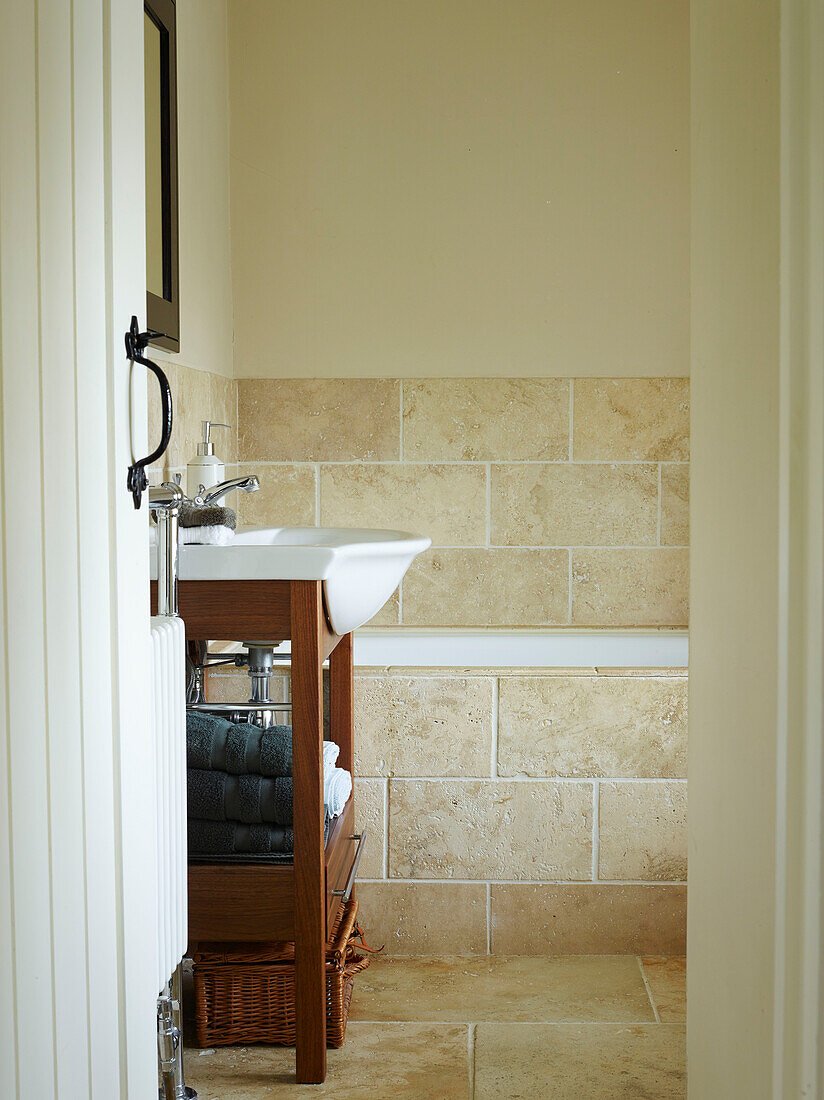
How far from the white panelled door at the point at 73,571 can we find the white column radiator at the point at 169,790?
22 centimetres

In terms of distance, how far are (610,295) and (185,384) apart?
51.5 inches

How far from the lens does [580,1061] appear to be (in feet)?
6.69

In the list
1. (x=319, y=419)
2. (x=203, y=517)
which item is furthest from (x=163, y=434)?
(x=319, y=419)

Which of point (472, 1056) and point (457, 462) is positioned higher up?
point (457, 462)

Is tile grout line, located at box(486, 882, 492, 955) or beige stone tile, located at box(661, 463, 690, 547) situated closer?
tile grout line, located at box(486, 882, 492, 955)

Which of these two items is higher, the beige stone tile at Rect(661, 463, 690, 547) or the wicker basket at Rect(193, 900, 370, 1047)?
the beige stone tile at Rect(661, 463, 690, 547)

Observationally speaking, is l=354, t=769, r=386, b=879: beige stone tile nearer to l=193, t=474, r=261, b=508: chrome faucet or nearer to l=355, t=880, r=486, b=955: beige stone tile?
l=355, t=880, r=486, b=955: beige stone tile

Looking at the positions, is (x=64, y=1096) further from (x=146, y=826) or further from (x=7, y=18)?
(x=7, y=18)

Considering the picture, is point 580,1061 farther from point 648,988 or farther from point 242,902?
point 242,902

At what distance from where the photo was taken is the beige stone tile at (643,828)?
2.50 metres

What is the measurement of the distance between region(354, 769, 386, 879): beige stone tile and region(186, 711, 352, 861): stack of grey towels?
59 cm

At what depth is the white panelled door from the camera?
0.91 metres

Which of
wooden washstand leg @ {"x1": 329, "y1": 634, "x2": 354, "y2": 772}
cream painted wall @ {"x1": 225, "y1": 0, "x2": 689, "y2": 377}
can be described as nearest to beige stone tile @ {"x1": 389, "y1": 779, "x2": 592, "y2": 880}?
wooden washstand leg @ {"x1": 329, "y1": 634, "x2": 354, "y2": 772}

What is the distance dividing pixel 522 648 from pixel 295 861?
1463mm
